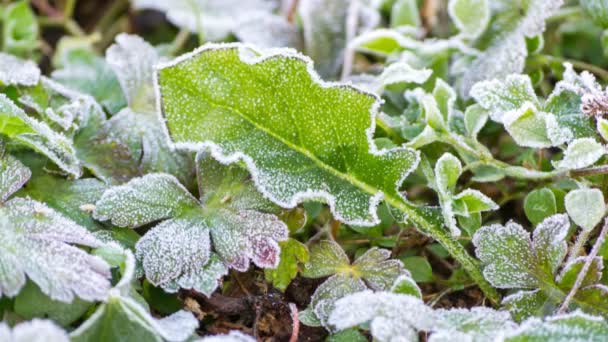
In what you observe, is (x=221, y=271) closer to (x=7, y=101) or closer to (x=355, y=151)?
(x=355, y=151)

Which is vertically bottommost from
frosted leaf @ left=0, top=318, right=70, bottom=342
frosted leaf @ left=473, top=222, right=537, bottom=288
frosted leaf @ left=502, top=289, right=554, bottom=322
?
frosted leaf @ left=0, top=318, right=70, bottom=342

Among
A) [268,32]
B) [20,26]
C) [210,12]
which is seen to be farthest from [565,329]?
[20,26]

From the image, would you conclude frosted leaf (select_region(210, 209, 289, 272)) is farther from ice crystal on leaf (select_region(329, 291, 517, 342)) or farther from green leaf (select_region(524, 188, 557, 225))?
green leaf (select_region(524, 188, 557, 225))

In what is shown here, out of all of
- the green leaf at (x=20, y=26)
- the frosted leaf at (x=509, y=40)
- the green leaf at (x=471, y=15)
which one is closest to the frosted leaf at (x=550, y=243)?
the frosted leaf at (x=509, y=40)

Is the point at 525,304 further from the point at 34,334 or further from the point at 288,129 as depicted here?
the point at 34,334

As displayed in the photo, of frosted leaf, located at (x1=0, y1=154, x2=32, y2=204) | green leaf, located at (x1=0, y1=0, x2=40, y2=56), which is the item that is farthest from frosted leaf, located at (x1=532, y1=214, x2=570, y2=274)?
green leaf, located at (x1=0, y1=0, x2=40, y2=56)

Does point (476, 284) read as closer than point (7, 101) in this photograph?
No

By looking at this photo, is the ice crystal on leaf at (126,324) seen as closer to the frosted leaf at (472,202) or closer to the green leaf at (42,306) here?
the green leaf at (42,306)

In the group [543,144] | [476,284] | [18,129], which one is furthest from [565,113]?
[18,129]
